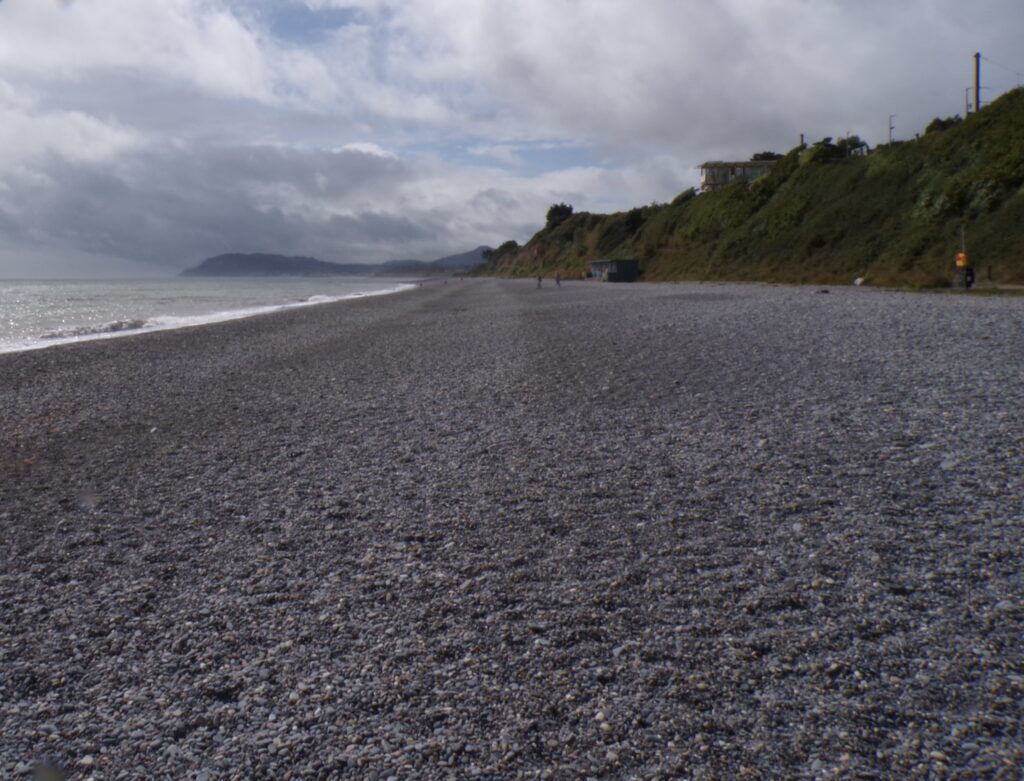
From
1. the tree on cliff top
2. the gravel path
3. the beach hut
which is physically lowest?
the gravel path

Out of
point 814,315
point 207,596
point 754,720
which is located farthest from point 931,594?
point 814,315

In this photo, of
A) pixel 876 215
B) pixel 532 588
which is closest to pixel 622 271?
pixel 876 215

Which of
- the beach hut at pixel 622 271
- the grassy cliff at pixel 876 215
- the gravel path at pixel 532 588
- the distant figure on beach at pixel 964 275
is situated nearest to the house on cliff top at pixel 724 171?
the grassy cliff at pixel 876 215

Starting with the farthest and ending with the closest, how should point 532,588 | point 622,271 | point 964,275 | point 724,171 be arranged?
point 724,171 < point 622,271 < point 964,275 < point 532,588

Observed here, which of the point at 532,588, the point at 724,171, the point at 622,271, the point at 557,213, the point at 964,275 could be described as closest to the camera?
the point at 532,588

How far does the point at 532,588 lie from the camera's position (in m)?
3.48

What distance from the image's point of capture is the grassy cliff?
29.3 metres

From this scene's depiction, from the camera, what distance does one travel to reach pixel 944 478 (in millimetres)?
4762

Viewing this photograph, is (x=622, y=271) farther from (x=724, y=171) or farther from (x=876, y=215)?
(x=724, y=171)

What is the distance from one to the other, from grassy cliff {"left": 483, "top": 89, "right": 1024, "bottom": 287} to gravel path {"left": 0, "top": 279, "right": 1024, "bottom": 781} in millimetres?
22433

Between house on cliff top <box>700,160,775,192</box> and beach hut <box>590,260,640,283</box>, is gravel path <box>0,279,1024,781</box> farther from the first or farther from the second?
house on cliff top <box>700,160,775,192</box>

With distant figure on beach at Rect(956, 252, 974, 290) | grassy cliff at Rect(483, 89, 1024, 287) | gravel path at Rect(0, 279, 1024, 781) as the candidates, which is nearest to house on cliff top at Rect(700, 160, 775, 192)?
grassy cliff at Rect(483, 89, 1024, 287)

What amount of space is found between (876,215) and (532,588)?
3885 cm

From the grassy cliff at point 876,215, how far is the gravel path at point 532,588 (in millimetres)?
22433
